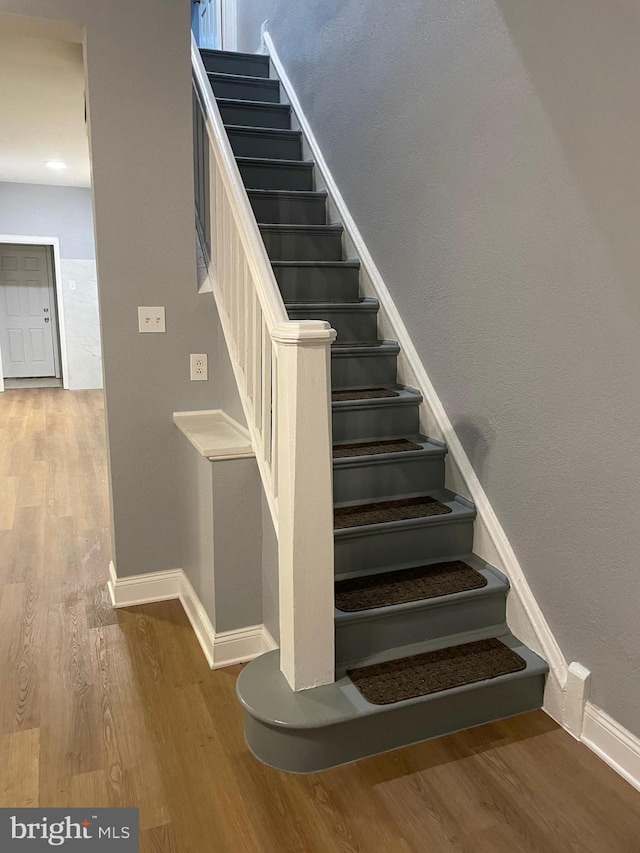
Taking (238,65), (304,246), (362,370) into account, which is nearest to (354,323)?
(362,370)

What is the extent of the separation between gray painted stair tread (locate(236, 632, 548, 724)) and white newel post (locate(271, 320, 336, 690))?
4cm

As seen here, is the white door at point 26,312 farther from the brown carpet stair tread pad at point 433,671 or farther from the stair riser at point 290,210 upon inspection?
the brown carpet stair tread pad at point 433,671

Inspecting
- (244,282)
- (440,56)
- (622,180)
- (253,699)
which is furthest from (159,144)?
(253,699)

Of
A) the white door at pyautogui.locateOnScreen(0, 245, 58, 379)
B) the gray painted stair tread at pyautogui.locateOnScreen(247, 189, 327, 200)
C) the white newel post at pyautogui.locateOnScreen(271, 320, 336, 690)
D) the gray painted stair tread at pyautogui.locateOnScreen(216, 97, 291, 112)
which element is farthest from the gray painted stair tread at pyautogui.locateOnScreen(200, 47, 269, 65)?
the white door at pyautogui.locateOnScreen(0, 245, 58, 379)

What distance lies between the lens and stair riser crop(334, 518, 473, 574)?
2451mm

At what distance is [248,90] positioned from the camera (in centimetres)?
446

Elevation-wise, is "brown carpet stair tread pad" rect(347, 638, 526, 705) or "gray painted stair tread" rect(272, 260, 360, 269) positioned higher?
"gray painted stair tread" rect(272, 260, 360, 269)

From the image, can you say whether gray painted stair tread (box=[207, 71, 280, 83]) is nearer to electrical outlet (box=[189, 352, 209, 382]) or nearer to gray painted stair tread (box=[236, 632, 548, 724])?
electrical outlet (box=[189, 352, 209, 382])

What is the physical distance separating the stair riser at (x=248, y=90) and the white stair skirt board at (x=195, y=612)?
127 inches

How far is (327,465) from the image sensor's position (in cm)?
192

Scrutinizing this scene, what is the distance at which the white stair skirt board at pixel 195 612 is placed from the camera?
A: 8.23 feet

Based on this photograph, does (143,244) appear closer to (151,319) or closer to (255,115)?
(151,319)
